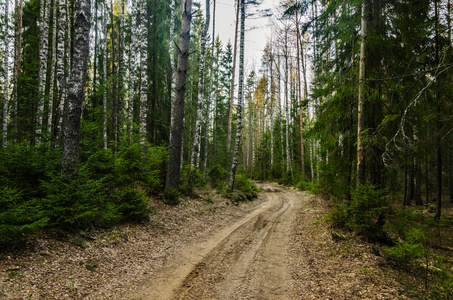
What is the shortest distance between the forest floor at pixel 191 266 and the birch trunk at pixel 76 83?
210cm

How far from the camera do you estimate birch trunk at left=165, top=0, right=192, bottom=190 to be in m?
9.16

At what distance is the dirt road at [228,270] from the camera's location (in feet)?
12.0

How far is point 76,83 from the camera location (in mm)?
5410

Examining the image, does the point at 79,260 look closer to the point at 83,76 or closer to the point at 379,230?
the point at 83,76

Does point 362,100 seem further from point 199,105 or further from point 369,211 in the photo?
point 199,105

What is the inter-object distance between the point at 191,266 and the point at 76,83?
5185 mm

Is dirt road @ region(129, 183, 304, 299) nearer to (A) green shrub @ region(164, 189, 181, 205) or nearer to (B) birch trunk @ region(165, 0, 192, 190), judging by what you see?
A: (A) green shrub @ region(164, 189, 181, 205)

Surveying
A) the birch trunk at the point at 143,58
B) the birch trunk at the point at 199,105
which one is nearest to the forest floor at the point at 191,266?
the birch trunk at the point at 143,58

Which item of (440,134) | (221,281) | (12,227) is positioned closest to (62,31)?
(12,227)

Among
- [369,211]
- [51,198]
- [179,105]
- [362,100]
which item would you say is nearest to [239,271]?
[369,211]

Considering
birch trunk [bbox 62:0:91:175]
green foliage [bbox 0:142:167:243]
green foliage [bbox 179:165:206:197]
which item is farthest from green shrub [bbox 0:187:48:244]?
green foliage [bbox 179:165:206:197]

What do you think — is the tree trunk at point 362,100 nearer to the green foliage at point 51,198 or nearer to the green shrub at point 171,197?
the green shrub at point 171,197

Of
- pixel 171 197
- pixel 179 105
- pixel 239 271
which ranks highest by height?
pixel 179 105

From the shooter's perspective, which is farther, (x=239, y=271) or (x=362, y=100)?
(x=362, y=100)
